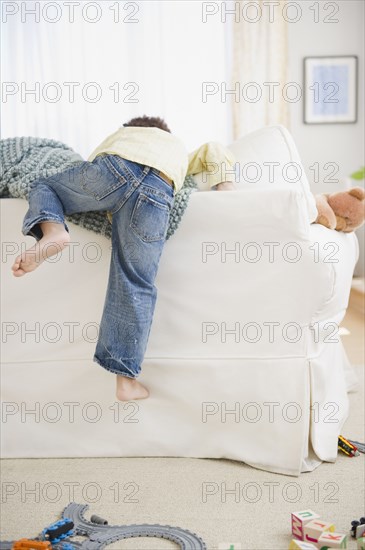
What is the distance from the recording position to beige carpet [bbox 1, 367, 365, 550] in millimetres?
1540

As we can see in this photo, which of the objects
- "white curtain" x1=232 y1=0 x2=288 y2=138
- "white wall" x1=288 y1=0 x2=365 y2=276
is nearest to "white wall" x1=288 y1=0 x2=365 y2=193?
"white wall" x1=288 y1=0 x2=365 y2=276

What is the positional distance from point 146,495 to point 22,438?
466mm

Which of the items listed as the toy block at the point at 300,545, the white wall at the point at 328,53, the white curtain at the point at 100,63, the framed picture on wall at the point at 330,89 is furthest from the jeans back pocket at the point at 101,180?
the framed picture on wall at the point at 330,89

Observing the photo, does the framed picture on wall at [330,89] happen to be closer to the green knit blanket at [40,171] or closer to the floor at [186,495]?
the green knit blanket at [40,171]

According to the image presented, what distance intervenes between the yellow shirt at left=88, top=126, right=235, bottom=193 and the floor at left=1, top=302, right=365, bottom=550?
77 centimetres

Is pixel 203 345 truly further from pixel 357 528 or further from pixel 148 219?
pixel 357 528

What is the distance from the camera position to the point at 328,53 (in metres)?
5.22

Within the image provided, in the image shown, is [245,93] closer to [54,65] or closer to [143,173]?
[54,65]

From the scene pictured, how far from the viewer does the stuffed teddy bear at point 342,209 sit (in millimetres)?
2199

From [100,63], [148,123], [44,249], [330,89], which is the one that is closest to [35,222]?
[44,249]

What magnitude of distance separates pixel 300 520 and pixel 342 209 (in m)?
1.10

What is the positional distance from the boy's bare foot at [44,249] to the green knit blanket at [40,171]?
0.14 metres

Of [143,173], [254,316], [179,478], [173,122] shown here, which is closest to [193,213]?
[143,173]

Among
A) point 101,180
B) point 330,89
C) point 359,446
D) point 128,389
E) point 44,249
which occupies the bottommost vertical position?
point 359,446
